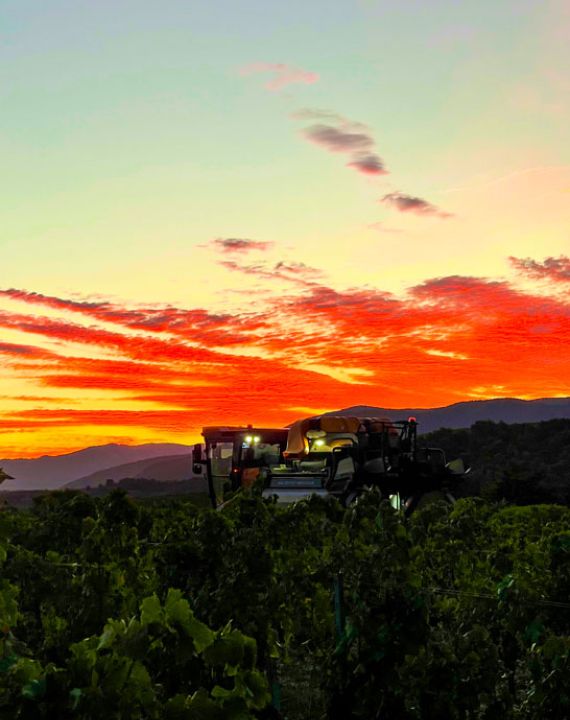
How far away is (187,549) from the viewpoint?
868cm

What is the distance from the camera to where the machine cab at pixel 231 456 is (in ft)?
69.4

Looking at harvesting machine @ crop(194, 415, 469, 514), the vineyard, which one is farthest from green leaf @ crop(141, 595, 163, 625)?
harvesting machine @ crop(194, 415, 469, 514)

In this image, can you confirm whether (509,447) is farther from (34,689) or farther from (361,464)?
(34,689)

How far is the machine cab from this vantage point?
21.2 metres

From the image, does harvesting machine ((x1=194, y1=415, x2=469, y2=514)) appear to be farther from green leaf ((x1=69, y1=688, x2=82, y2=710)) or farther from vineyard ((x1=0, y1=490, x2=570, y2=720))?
green leaf ((x1=69, y1=688, x2=82, y2=710))

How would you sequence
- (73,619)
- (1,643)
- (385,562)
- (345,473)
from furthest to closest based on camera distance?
1. (345,473)
2. (73,619)
3. (385,562)
4. (1,643)

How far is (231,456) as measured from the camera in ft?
70.7

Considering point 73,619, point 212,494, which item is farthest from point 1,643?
point 212,494

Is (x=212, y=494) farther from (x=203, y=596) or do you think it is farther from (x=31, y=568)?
(x=203, y=596)

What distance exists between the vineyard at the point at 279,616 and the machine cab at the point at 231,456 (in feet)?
27.3

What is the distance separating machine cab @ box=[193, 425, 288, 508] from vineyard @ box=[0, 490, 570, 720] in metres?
8.33

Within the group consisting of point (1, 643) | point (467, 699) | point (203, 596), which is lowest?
point (467, 699)

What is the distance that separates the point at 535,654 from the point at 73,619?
5.70 metres

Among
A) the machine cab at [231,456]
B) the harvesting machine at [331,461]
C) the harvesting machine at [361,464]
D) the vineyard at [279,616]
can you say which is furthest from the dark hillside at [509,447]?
the vineyard at [279,616]
